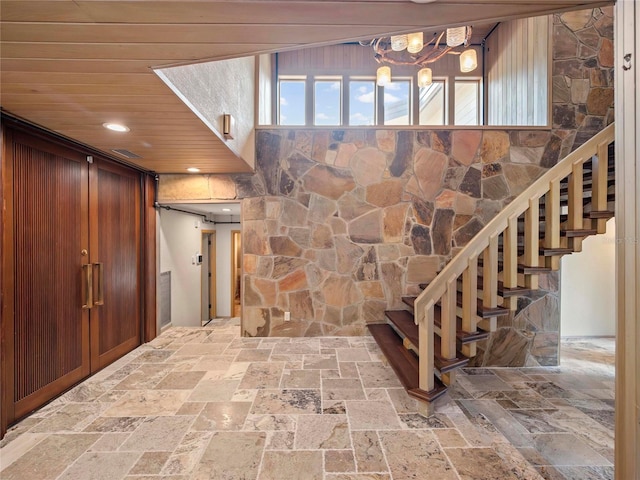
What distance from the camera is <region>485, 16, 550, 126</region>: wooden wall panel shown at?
3.15 m

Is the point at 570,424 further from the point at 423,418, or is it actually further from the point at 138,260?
the point at 138,260

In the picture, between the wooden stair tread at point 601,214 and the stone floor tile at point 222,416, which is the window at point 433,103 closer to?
the wooden stair tread at point 601,214

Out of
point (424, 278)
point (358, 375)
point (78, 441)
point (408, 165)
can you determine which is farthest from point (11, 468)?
point (408, 165)

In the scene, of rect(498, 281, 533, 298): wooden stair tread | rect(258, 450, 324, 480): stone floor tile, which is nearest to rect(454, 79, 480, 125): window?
rect(498, 281, 533, 298): wooden stair tread

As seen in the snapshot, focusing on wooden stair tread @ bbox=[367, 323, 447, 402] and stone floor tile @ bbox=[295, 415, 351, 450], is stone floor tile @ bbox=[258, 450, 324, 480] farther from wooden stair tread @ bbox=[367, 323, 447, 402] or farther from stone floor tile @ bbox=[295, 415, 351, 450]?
wooden stair tread @ bbox=[367, 323, 447, 402]

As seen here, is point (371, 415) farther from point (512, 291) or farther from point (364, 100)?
point (364, 100)

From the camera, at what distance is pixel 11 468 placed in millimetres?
1507

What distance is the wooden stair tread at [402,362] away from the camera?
6.43 ft

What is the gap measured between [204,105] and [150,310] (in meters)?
2.67

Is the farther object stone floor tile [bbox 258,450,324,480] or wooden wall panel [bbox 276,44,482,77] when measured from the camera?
wooden wall panel [bbox 276,44,482,77]

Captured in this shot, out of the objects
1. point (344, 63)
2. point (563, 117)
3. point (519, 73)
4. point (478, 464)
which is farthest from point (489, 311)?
point (344, 63)

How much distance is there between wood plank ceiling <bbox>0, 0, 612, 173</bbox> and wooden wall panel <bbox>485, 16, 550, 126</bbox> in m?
2.92

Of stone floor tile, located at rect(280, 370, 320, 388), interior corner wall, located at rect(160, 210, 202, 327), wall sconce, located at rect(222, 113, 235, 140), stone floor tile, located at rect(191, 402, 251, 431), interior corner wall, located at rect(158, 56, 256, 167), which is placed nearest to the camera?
interior corner wall, located at rect(158, 56, 256, 167)

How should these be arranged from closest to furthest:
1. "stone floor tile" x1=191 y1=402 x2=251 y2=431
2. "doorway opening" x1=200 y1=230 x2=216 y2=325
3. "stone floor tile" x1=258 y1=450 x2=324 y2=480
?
"stone floor tile" x1=258 y1=450 x2=324 y2=480, "stone floor tile" x1=191 y1=402 x2=251 y2=431, "doorway opening" x1=200 y1=230 x2=216 y2=325
